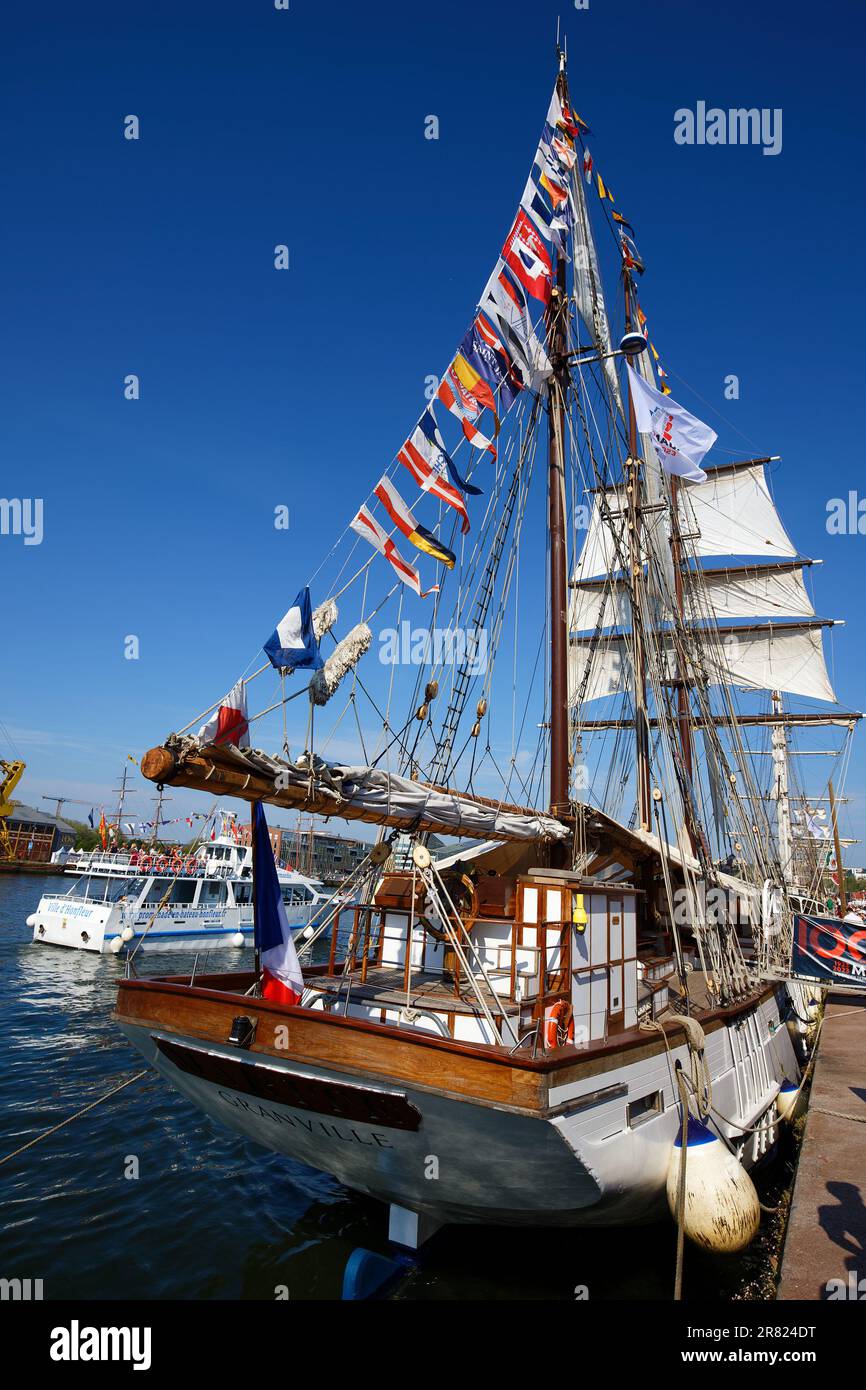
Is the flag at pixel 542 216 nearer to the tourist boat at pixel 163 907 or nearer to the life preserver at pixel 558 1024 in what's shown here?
the life preserver at pixel 558 1024

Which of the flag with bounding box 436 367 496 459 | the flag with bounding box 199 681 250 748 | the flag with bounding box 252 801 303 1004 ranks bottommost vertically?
the flag with bounding box 252 801 303 1004

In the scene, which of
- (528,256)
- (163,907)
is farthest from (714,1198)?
(163,907)

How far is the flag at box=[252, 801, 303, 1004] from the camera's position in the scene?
8.44 meters

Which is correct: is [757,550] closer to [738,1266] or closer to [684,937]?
[684,937]

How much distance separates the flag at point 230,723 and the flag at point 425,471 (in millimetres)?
6229

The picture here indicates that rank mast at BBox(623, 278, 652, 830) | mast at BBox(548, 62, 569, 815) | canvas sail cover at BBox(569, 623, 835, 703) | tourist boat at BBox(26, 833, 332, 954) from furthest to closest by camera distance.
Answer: canvas sail cover at BBox(569, 623, 835, 703), tourist boat at BBox(26, 833, 332, 954), mast at BBox(623, 278, 652, 830), mast at BBox(548, 62, 569, 815)

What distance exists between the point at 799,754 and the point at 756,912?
1830 inches

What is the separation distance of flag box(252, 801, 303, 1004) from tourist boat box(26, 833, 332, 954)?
863 inches

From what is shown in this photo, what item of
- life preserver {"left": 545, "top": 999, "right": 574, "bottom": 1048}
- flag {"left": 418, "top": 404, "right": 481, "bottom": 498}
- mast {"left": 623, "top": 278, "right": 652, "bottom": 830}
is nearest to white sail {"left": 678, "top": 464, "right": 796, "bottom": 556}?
mast {"left": 623, "top": 278, "right": 652, "bottom": 830}

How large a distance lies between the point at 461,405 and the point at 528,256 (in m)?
4.41

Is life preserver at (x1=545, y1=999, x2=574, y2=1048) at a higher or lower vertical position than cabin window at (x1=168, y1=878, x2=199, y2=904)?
higher

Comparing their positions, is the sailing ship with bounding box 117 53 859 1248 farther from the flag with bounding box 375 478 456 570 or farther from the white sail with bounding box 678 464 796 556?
the white sail with bounding box 678 464 796 556

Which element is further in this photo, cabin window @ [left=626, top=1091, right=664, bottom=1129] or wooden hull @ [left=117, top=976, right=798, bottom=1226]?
cabin window @ [left=626, top=1091, right=664, bottom=1129]

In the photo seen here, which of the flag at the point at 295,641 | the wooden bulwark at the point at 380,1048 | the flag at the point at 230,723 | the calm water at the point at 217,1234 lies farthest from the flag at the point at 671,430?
the calm water at the point at 217,1234
